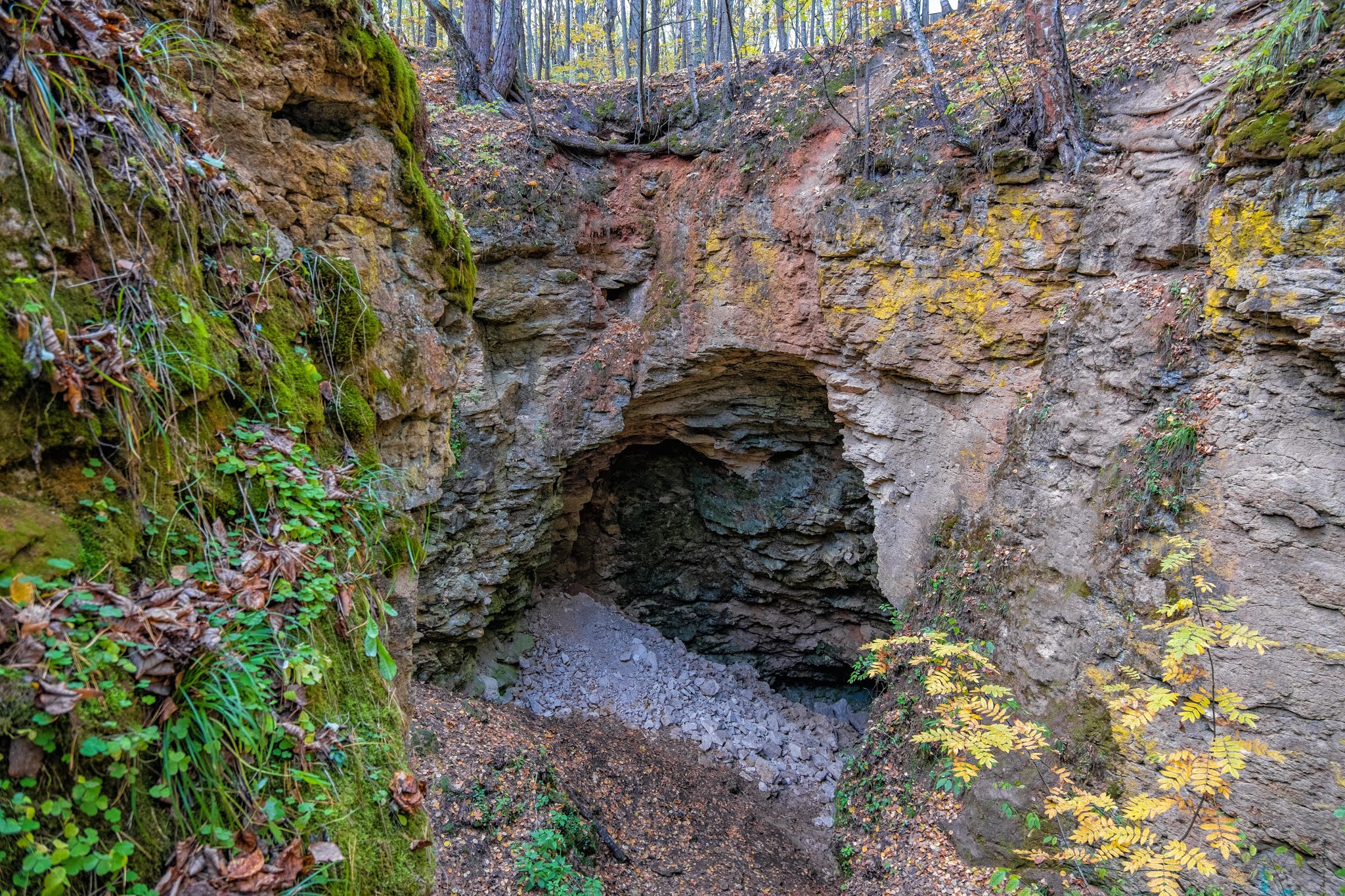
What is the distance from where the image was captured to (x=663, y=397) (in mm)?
9984

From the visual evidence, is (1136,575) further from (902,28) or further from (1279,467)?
(902,28)

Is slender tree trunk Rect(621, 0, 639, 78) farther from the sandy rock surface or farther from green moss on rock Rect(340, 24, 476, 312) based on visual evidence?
green moss on rock Rect(340, 24, 476, 312)

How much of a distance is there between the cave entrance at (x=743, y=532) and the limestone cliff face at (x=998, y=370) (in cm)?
14

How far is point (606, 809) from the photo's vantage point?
287 inches

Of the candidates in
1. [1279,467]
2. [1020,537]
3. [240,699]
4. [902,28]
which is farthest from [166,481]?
[902,28]

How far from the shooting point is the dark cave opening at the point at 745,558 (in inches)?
415

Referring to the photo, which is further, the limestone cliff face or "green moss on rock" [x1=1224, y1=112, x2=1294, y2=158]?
"green moss on rock" [x1=1224, y1=112, x2=1294, y2=158]

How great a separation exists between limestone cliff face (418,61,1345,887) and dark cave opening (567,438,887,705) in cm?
48

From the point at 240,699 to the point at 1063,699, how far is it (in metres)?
6.34

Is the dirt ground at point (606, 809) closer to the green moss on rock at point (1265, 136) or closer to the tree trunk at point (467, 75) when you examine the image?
the green moss on rock at point (1265, 136)

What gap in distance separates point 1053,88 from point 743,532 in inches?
290

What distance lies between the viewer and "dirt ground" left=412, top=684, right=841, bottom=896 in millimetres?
5938

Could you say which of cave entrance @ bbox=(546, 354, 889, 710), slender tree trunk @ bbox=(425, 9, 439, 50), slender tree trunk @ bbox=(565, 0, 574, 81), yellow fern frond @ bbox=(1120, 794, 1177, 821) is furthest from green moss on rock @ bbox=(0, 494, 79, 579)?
slender tree trunk @ bbox=(565, 0, 574, 81)

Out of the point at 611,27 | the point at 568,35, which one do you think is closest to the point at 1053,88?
the point at 611,27
